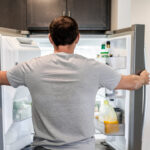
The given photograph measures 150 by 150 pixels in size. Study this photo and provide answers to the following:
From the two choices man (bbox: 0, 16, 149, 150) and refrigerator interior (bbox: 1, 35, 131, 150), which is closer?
man (bbox: 0, 16, 149, 150)

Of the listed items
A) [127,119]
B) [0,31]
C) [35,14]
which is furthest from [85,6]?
[127,119]

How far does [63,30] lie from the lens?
1.12m

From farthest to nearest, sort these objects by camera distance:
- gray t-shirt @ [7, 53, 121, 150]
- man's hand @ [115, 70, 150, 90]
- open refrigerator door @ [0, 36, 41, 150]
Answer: open refrigerator door @ [0, 36, 41, 150] → man's hand @ [115, 70, 150, 90] → gray t-shirt @ [7, 53, 121, 150]

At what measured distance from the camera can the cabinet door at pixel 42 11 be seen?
214 cm

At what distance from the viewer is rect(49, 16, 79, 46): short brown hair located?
1.12 metres

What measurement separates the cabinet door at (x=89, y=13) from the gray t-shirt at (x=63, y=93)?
113cm

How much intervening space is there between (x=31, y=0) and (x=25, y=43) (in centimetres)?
60

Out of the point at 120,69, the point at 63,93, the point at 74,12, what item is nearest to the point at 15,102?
the point at 63,93

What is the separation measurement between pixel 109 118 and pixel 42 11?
4.01 ft

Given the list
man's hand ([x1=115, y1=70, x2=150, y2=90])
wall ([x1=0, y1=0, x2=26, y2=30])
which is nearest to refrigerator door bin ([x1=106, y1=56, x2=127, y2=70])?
man's hand ([x1=115, y1=70, x2=150, y2=90])

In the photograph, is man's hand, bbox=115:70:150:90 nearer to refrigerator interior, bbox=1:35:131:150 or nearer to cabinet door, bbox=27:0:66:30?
refrigerator interior, bbox=1:35:131:150

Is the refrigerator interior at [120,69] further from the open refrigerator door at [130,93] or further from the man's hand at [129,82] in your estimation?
the man's hand at [129,82]

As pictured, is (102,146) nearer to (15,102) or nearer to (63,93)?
(15,102)

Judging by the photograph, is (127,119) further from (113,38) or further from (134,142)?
(113,38)
